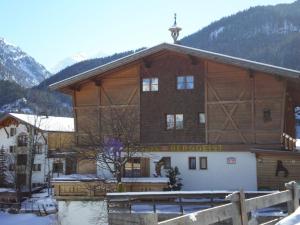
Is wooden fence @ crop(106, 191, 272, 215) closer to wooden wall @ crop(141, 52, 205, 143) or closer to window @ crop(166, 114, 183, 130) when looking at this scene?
wooden wall @ crop(141, 52, 205, 143)

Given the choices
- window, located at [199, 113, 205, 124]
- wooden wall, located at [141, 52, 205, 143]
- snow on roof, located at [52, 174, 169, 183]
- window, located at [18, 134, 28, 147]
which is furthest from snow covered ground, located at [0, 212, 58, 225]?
window, located at [18, 134, 28, 147]

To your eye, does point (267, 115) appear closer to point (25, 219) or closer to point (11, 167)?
point (25, 219)

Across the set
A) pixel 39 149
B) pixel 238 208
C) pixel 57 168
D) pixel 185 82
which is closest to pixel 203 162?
pixel 185 82

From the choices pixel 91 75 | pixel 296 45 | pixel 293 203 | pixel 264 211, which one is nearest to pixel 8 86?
pixel 296 45

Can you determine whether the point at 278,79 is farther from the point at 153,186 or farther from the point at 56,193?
the point at 56,193

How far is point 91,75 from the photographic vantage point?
27.2 m

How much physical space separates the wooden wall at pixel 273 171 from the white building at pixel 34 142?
2932cm

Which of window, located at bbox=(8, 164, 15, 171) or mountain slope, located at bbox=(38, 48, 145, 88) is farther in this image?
mountain slope, located at bbox=(38, 48, 145, 88)

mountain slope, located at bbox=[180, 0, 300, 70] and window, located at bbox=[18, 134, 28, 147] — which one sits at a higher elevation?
mountain slope, located at bbox=[180, 0, 300, 70]

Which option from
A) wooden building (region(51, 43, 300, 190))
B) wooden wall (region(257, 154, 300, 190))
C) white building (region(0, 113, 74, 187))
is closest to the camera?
wooden wall (region(257, 154, 300, 190))

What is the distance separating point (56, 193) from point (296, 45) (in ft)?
287

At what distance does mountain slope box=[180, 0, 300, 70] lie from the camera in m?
109

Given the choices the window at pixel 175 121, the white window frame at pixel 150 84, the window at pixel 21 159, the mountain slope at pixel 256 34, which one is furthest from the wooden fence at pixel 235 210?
the mountain slope at pixel 256 34

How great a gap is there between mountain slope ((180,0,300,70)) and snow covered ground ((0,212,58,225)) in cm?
7589
